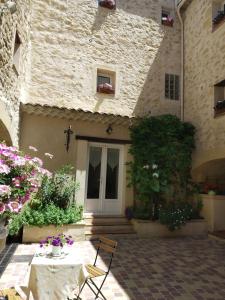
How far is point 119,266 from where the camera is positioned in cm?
525

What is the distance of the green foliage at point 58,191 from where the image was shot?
7324mm

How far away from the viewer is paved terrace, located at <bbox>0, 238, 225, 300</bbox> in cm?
416

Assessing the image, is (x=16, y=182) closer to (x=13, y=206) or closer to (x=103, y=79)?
(x=13, y=206)

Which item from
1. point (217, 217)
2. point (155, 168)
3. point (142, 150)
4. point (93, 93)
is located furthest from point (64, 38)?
point (217, 217)

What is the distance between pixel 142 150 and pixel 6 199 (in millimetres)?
5901

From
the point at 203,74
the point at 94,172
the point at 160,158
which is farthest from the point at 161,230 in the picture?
the point at 203,74

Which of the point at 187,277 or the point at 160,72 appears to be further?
the point at 160,72

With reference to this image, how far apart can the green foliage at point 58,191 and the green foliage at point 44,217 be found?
20 centimetres

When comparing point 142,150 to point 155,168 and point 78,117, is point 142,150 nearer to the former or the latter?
point 155,168

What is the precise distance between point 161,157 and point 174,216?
2.04m

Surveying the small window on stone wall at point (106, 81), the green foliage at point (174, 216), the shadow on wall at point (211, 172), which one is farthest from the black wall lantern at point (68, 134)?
the shadow on wall at point (211, 172)

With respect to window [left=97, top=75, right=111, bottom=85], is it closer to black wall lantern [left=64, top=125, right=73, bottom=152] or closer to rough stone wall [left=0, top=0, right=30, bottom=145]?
black wall lantern [left=64, top=125, right=73, bottom=152]

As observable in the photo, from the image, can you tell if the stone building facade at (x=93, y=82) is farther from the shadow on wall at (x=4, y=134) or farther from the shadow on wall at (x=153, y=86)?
the shadow on wall at (x=4, y=134)

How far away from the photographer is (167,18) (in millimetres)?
10484
